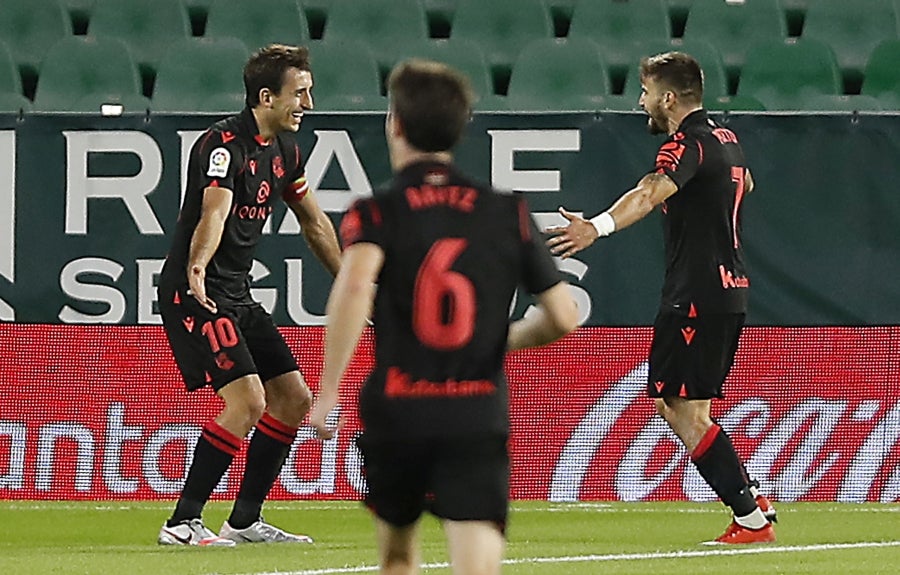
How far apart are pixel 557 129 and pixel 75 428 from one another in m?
2.93

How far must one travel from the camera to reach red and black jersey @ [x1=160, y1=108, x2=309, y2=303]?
728cm

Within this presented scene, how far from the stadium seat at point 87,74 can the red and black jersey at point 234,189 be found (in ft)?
14.9

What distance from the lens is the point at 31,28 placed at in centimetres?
1252

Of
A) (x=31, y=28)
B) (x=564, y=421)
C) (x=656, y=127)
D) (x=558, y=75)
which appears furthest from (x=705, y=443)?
(x=31, y=28)

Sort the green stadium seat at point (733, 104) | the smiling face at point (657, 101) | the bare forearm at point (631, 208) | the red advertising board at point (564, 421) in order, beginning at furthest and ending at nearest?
the green stadium seat at point (733, 104) < the red advertising board at point (564, 421) < the smiling face at point (657, 101) < the bare forearm at point (631, 208)

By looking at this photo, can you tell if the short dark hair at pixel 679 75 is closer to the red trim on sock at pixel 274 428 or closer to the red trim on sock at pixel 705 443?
the red trim on sock at pixel 705 443

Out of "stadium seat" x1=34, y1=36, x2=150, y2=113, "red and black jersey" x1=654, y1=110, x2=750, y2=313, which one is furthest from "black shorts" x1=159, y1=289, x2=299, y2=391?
"stadium seat" x1=34, y1=36, x2=150, y2=113

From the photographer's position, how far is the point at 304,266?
9805 millimetres

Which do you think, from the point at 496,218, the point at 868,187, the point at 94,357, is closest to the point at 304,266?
the point at 94,357

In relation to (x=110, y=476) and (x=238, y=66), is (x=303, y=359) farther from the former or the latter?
(x=238, y=66)

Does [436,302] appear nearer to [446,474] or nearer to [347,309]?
[347,309]

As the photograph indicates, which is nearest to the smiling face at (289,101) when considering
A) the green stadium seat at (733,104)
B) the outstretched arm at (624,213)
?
the outstretched arm at (624,213)

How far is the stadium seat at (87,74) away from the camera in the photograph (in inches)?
469

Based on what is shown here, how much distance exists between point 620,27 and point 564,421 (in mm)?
3629
